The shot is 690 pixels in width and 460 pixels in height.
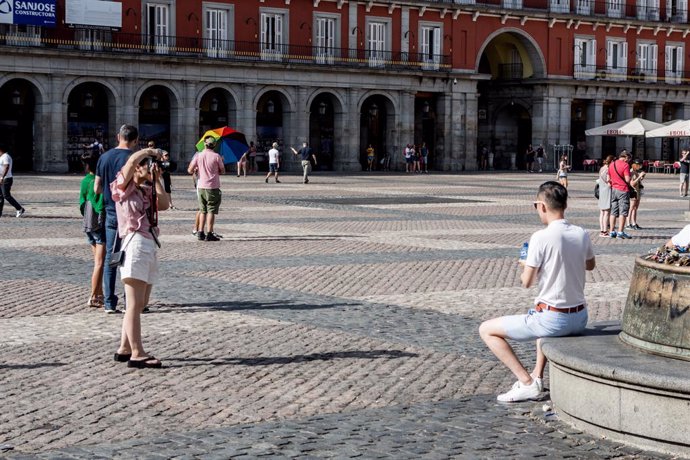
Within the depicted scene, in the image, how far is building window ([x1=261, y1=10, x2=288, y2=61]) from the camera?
52.8 meters

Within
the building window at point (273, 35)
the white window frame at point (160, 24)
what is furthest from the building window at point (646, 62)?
the white window frame at point (160, 24)

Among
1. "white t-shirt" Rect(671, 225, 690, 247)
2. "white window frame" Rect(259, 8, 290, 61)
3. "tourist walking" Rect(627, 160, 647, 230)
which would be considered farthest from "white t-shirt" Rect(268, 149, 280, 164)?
"white t-shirt" Rect(671, 225, 690, 247)

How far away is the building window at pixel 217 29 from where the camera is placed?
51.3m

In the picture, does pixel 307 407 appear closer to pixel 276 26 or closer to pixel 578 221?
pixel 578 221

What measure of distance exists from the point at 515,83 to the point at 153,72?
72.9 ft

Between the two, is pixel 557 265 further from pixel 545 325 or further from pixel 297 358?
pixel 297 358

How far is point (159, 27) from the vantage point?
50094mm

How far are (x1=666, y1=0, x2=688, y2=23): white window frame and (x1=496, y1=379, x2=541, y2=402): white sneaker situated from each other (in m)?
63.7

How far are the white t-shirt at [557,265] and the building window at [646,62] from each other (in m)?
60.7

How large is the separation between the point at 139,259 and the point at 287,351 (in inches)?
54.9

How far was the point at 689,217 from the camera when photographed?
28.4 feet

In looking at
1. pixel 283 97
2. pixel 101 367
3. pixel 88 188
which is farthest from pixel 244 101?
pixel 101 367

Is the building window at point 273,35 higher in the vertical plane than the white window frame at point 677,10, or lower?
lower

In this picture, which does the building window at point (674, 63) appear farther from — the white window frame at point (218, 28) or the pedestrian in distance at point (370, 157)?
the white window frame at point (218, 28)
